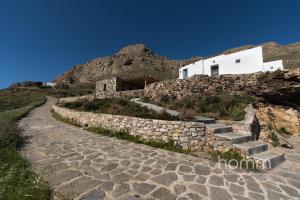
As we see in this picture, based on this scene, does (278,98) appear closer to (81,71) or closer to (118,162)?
(118,162)

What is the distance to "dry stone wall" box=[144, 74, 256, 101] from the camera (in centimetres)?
1242

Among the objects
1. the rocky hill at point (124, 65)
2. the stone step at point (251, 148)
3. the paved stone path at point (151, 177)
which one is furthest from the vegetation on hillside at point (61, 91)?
the stone step at point (251, 148)

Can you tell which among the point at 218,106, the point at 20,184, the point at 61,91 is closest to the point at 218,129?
the point at 218,106

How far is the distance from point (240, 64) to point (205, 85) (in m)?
5.77

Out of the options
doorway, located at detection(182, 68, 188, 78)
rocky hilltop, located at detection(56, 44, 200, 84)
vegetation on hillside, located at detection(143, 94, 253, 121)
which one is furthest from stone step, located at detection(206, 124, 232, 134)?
rocky hilltop, located at detection(56, 44, 200, 84)

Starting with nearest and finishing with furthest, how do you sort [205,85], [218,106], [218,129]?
[218,129]
[218,106]
[205,85]

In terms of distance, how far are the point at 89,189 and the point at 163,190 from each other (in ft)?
4.95

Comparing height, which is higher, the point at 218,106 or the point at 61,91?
the point at 61,91

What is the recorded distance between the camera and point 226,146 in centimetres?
510

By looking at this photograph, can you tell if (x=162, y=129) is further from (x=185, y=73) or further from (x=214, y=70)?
(x=185, y=73)

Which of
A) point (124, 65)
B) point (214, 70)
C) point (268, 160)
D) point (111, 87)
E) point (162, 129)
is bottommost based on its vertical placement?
point (268, 160)

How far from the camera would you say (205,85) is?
42.0 feet

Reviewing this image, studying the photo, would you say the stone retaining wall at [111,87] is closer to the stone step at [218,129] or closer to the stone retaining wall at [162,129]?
the stone retaining wall at [162,129]

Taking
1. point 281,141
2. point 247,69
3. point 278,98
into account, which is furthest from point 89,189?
point 247,69
